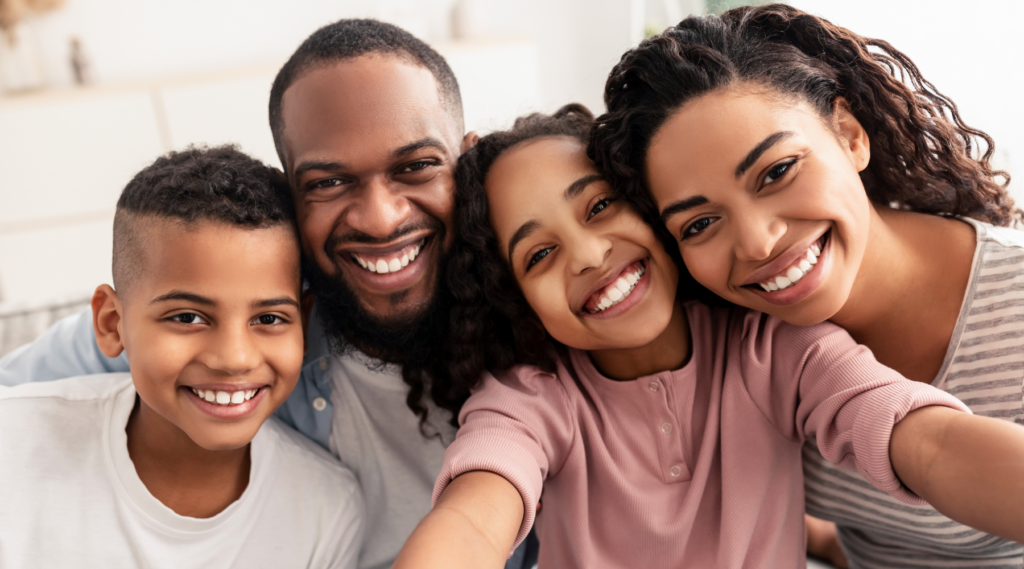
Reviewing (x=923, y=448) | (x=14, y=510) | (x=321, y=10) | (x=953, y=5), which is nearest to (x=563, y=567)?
(x=923, y=448)

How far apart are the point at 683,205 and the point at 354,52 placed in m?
0.67

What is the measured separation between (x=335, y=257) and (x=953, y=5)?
1.70m

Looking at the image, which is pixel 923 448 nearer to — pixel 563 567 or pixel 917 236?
pixel 917 236

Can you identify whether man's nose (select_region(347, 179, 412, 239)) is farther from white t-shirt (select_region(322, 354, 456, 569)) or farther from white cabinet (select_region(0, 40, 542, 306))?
white cabinet (select_region(0, 40, 542, 306))

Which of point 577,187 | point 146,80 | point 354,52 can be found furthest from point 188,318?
point 146,80

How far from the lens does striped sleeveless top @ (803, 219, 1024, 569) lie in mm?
1145

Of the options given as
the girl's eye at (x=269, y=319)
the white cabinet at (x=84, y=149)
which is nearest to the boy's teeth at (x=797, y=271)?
the girl's eye at (x=269, y=319)

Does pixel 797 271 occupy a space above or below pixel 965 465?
above

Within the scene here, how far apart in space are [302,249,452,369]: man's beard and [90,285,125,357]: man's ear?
0.33 m

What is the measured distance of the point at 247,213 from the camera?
1208 mm

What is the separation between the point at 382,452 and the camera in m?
1.49

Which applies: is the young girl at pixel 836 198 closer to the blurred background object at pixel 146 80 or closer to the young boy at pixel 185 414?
the young boy at pixel 185 414

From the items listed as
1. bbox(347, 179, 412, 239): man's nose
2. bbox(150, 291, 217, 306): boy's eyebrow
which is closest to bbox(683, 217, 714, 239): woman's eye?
bbox(347, 179, 412, 239): man's nose

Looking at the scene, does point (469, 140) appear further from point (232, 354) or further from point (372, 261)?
point (232, 354)
